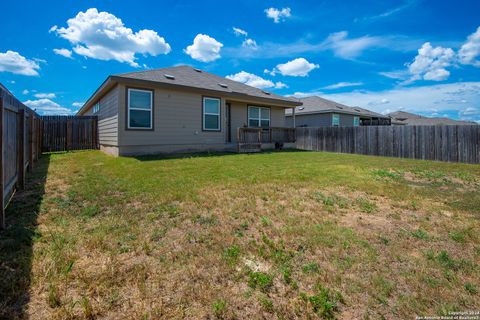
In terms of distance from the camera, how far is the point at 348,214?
3.61m

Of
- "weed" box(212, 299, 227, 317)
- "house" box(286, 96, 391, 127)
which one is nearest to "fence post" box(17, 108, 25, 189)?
"weed" box(212, 299, 227, 317)

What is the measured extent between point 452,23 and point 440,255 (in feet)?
51.0

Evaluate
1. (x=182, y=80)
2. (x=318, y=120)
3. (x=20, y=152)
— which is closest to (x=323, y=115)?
(x=318, y=120)

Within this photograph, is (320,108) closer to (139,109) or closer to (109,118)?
(139,109)

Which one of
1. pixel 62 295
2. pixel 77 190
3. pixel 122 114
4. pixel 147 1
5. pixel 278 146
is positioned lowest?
pixel 62 295

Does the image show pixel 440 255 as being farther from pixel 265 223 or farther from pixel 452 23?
pixel 452 23

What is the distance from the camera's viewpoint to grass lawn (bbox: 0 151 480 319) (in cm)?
172

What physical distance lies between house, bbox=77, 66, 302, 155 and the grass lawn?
19.9 feet

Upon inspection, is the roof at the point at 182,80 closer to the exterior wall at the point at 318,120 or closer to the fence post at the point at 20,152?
the fence post at the point at 20,152

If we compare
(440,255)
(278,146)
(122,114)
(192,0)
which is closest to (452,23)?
(278,146)

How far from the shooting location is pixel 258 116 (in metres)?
15.8

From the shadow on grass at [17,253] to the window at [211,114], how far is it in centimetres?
885

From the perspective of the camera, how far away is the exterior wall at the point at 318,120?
856 inches

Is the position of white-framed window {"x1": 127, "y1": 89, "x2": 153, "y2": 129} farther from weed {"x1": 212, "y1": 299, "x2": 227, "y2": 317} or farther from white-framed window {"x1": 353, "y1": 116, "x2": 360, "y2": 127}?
white-framed window {"x1": 353, "y1": 116, "x2": 360, "y2": 127}
